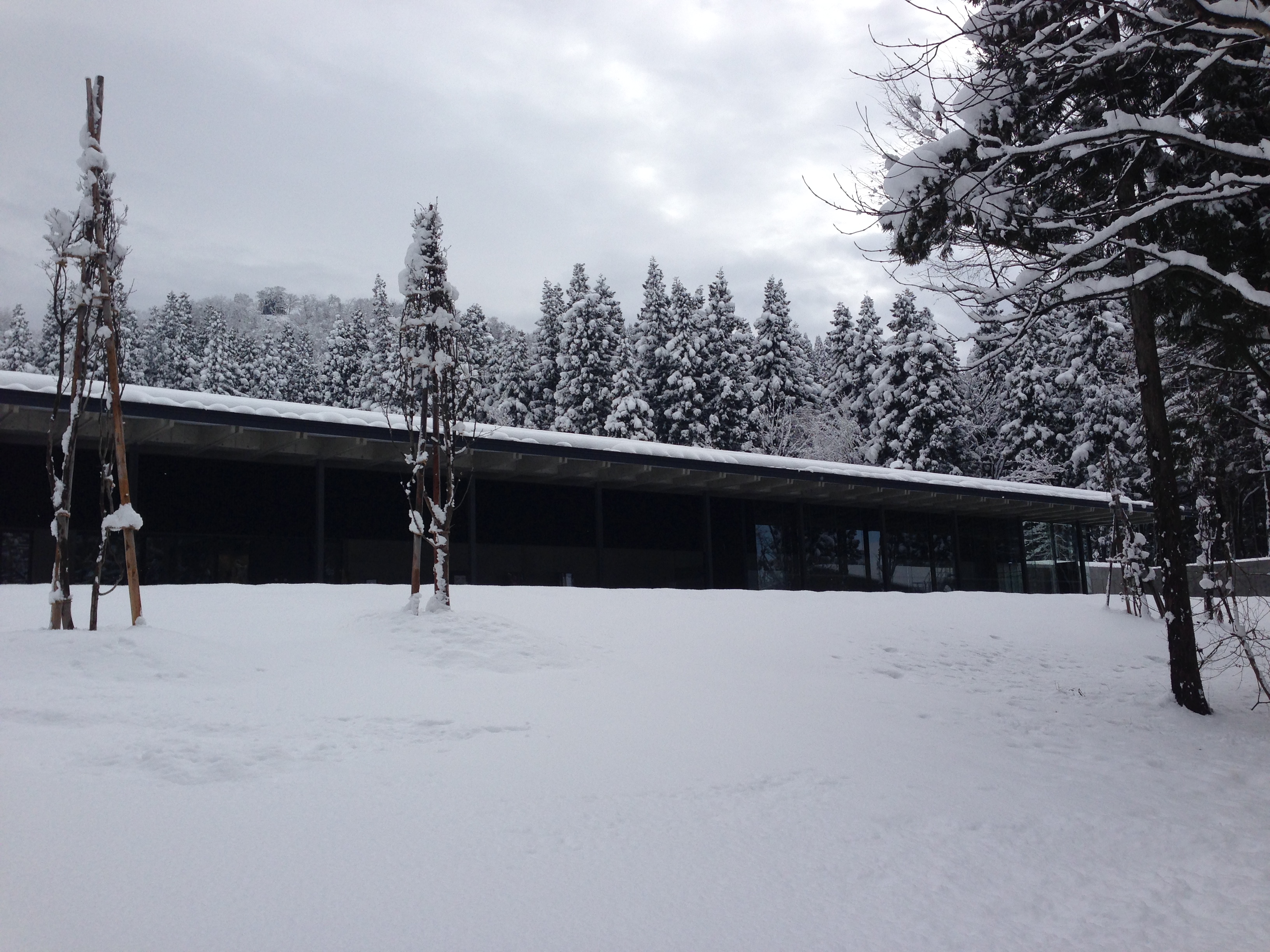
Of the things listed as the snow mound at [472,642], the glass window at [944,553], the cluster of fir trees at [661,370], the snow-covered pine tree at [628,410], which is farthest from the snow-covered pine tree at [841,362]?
the snow mound at [472,642]

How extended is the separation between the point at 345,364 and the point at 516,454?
36319 millimetres

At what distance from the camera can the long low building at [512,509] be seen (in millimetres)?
15266

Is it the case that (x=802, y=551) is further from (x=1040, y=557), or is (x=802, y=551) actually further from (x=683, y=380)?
(x=683, y=380)

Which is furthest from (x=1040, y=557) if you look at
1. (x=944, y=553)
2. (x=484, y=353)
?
(x=484, y=353)

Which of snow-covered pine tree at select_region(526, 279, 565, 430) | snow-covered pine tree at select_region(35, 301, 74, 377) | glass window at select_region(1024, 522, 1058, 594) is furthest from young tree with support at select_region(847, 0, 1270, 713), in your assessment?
snow-covered pine tree at select_region(526, 279, 565, 430)

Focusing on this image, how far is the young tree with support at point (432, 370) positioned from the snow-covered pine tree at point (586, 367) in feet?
93.8

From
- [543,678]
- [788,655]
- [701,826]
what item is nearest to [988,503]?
[788,655]

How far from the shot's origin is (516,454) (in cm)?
1686

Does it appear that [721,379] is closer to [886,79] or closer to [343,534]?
[343,534]

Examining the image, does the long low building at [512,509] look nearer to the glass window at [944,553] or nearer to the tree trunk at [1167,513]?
the glass window at [944,553]

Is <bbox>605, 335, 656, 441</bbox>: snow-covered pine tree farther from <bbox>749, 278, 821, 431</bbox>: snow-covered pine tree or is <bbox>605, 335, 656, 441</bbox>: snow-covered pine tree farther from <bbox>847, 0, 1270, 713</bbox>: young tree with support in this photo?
<bbox>847, 0, 1270, 713</bbox>: young tree with support

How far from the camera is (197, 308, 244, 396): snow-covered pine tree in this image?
49.1m

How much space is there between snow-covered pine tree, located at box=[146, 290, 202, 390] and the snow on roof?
114 ft

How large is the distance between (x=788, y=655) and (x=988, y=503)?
15.4 metres
